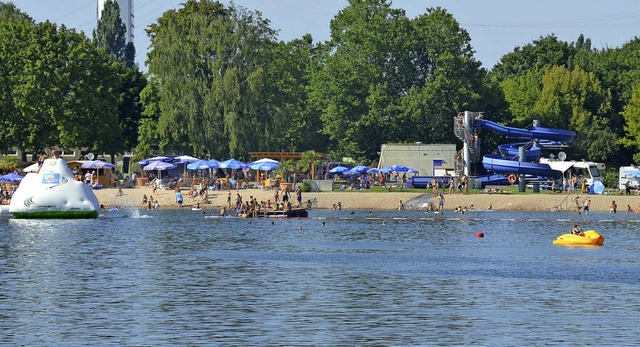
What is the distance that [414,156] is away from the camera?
5133 inches

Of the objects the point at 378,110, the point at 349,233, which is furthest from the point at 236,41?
the point at 349,233

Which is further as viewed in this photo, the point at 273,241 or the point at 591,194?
the point at 591,194

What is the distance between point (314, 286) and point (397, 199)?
62780 millimetres

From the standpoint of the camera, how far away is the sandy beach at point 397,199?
359ft

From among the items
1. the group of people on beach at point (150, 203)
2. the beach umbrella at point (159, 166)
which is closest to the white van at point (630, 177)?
the beach umbrella at point (159, 166)

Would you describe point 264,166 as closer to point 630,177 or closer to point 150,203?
point 150,203

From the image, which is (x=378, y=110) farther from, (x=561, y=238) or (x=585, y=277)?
(x=585, y=277)

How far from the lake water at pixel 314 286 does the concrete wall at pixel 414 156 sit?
39.3 meters

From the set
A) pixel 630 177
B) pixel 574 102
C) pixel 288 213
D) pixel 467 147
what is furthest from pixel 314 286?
pixel 574 102

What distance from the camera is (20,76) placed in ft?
429

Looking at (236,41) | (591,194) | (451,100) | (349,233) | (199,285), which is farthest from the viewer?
(451,100)

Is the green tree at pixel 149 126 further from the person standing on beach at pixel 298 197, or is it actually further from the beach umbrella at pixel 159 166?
the person standing on beach at pixel 298 197

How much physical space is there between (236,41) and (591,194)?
41210 mm

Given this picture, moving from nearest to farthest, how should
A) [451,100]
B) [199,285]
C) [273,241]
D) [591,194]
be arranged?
1. [199,285]
2. [273,241]
3. [591,194]
4. [451,100]
